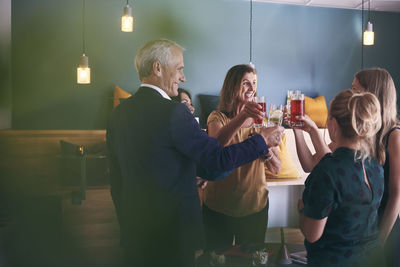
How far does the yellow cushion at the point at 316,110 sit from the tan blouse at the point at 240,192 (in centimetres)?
421

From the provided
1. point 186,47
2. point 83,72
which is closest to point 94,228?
point 83,72

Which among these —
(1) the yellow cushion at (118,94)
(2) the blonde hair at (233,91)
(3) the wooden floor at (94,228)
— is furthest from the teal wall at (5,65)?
(2) the blonde hair at (233,91)

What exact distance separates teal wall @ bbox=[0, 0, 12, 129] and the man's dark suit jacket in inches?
159

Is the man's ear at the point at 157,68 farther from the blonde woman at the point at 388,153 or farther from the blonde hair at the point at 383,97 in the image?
the blonde hair at the point at 383,97

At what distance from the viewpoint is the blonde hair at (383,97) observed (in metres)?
1.66

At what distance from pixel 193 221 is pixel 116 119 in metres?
0.53

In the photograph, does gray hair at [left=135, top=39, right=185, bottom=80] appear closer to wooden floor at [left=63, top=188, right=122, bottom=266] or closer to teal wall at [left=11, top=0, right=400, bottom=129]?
wooden floor at [left=63, top=188, right=122, bottom=266]

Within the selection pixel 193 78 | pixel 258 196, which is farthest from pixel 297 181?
pixel 193 78

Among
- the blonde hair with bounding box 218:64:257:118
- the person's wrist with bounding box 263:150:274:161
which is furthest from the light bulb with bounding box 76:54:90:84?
the person's wrist with bounding box 263:150:274:161

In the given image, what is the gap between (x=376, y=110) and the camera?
1390 mm

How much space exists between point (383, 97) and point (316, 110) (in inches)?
181

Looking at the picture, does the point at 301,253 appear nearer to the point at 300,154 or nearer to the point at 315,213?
the point at 300,154

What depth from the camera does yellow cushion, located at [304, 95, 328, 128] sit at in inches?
241

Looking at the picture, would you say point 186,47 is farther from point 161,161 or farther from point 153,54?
point 161,161
